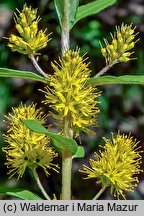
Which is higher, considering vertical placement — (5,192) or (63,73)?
(63,73)

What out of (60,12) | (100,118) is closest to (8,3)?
(100,118)

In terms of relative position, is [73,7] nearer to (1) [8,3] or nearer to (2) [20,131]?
(2) [20,131]

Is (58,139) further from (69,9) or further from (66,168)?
(69,9)

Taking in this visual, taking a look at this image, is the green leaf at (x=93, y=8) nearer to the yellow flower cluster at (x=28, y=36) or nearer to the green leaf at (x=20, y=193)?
the yellow flower cluster at (x=28, y=36)

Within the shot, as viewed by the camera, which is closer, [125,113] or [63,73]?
[63,73]

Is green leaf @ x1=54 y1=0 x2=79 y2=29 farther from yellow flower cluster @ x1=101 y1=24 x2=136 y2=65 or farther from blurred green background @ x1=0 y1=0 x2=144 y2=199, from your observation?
blurred green background @ x1=0 y1=0 x2=144 y2=199

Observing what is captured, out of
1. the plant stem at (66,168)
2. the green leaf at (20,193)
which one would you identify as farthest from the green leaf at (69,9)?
the green leaf at (20,193)

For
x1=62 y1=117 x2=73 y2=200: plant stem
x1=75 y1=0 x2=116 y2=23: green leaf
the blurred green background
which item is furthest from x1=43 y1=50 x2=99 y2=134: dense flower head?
the blurred green background
